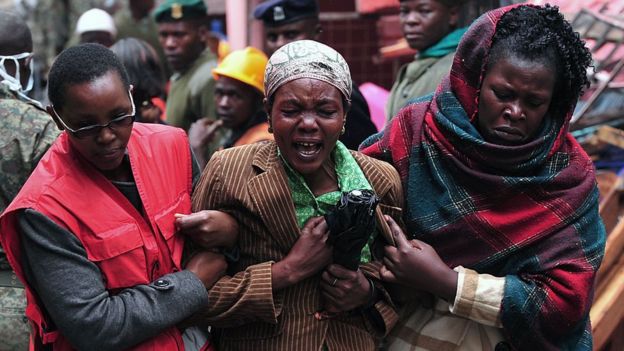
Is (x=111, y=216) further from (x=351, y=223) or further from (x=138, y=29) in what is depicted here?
(x=138, y=29)

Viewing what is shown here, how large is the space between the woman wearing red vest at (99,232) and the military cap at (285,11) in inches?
105

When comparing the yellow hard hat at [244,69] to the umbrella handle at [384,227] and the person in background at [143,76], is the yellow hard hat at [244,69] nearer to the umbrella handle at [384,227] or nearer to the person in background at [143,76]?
the person in background at [143,76]

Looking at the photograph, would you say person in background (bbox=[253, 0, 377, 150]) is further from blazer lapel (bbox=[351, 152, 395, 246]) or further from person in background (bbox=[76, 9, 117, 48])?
blazer lapel (bbox=[351, 152, 395, 246])

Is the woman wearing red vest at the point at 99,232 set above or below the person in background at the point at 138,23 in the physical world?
above

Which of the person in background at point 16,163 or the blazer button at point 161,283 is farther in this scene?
the person in background at point 16,163

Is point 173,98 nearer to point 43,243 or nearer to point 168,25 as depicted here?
point 168,25

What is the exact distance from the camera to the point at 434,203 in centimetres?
295

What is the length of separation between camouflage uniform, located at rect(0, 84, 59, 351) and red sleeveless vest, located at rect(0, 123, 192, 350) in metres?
0.62

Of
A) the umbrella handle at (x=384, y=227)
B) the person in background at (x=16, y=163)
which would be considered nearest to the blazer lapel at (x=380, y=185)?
the umbrella handle at (x=384, y=227)

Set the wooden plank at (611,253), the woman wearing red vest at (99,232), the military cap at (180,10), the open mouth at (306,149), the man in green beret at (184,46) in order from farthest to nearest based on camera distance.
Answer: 1. the military cap at (180,10)
2. the man in green beret at (184,46)
3. the wooden plank at (611,253)
4. the open mouth at (306,149)
5. the woman wearing red vest at (99,232)

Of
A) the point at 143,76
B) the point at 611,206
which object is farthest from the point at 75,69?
the point at 611,206

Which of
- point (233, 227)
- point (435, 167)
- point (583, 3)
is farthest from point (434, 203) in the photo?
point (583, 3)

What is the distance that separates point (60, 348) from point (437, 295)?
1.28 metres

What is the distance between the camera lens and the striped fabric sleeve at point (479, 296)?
2.85 metres
